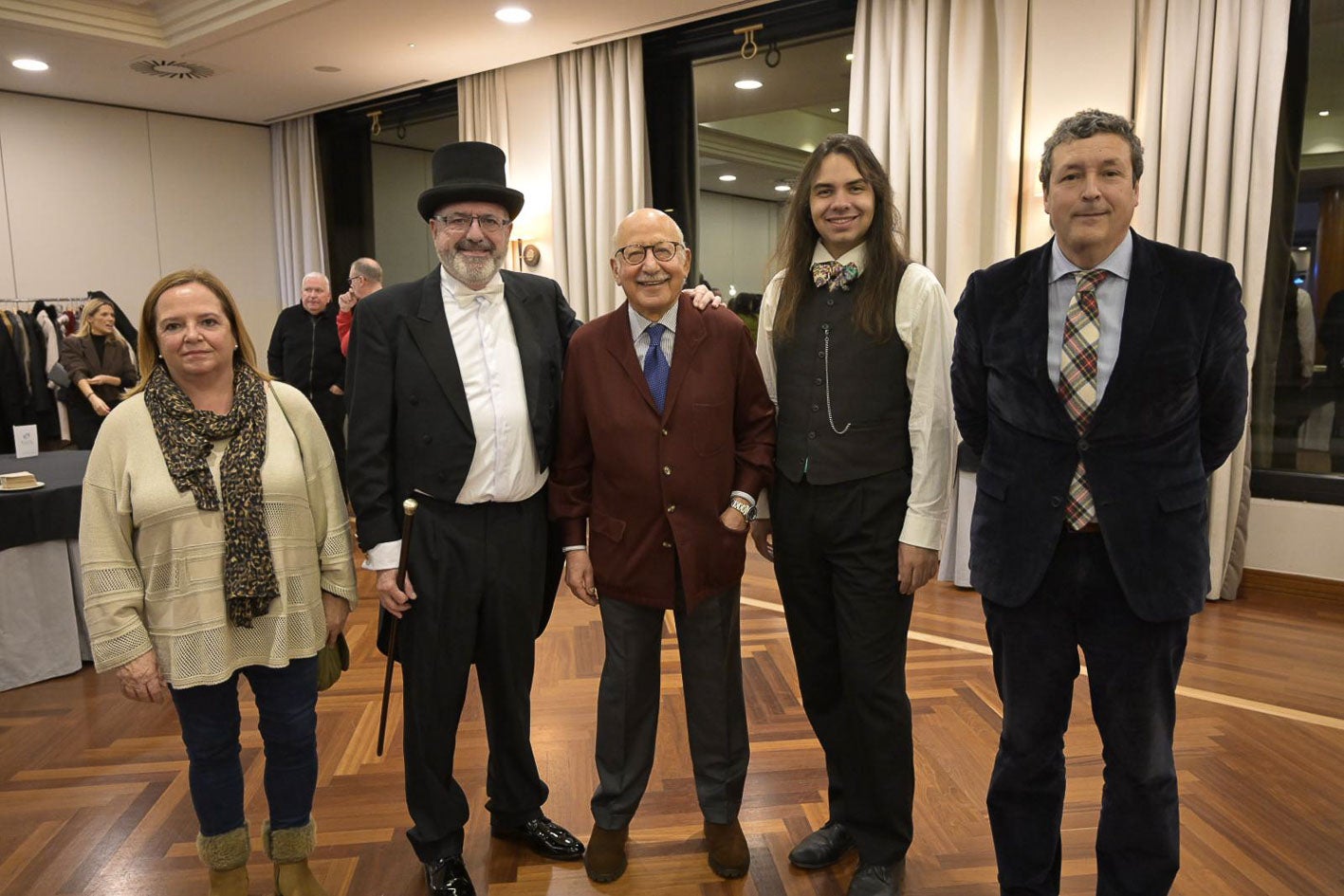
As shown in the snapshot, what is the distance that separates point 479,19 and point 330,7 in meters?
0.88

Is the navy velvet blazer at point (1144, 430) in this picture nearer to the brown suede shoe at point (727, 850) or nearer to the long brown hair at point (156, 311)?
the brown suede shoe at point (727, 850)

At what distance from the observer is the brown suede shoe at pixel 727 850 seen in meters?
2.27

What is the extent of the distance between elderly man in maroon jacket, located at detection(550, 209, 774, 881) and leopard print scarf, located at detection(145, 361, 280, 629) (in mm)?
659

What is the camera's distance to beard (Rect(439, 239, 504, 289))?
215 cm

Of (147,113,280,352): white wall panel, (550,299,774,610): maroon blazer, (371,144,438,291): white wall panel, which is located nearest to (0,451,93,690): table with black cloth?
(550,299,774,610): maroon blazer

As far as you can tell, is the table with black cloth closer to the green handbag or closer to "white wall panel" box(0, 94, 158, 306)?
the green handbag

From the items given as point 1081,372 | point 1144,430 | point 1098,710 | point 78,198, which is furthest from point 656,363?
point 78,198

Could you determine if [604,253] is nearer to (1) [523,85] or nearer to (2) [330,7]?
(1) [523,85]

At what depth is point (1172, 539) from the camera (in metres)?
1.70

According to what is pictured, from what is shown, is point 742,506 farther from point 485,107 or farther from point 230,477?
point 485,107

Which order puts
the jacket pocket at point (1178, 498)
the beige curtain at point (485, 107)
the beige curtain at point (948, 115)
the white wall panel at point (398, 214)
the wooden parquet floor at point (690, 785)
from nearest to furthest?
the jacket pocket at point (1178, 498), the wooden parquet floor at point (690, 785), the beige curtain at point (948, 115), the beige curtain at point (485, 107), the white wall panel at point (398, 214)

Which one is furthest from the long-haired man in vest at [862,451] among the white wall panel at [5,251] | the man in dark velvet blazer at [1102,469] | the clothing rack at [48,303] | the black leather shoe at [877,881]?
the white wall panel at [5,251]

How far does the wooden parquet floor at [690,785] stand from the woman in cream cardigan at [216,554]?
1.52ft

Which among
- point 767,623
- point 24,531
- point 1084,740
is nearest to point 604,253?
point 767,623
